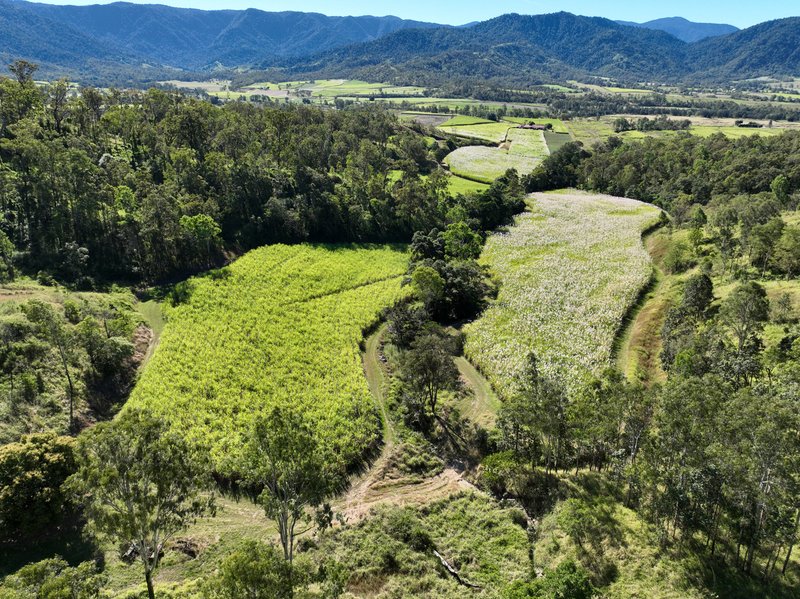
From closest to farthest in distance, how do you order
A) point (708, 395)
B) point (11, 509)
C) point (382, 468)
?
point (708, 395), point (11, 509), point (382, 468)

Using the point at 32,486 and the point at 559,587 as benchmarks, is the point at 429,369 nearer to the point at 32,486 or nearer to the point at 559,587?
the point at 559,587

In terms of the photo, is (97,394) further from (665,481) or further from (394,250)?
(394,250)

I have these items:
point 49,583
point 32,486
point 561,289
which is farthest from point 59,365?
point 561,289

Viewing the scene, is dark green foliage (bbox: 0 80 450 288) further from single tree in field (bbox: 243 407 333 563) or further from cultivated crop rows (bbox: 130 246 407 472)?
single tree in field (bbox: 243 407 333 563)

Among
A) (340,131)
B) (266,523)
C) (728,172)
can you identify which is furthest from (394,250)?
(728,172)

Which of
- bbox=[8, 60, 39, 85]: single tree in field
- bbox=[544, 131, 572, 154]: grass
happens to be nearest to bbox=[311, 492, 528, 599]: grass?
bbox=[8, 60, 39, 85]: single tree in field
